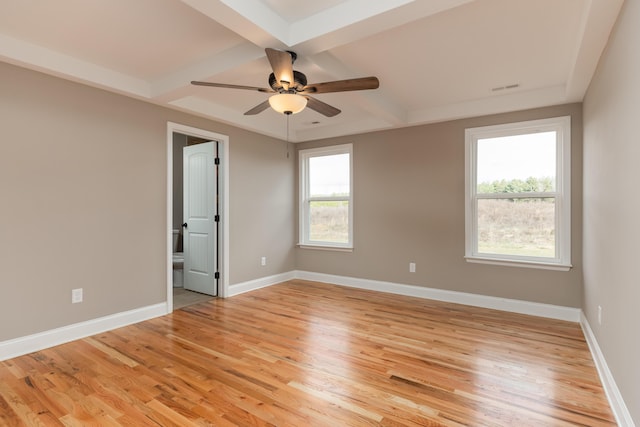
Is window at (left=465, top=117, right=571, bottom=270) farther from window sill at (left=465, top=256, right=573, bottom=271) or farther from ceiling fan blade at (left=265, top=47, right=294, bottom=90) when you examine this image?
ceiling fan blade at (left=265, top=47, right=294, bottom=90)

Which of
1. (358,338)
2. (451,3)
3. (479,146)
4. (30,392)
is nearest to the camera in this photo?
(451,3)

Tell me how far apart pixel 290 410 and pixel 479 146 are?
12.3 feet

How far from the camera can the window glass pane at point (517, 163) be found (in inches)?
149

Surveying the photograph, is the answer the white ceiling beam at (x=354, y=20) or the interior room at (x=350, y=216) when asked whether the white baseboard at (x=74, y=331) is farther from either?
the white ceiling beam at (x=354, y=20)

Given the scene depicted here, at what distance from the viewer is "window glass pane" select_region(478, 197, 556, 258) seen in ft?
12.5

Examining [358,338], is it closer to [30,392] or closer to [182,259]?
[30,392]

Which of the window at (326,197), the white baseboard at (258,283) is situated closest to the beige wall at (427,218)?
the window at (326,197)

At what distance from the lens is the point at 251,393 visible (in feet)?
7.23

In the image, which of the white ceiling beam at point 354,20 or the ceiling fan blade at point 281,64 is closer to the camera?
the white ceiling beam at point 354,20

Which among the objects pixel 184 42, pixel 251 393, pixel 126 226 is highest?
pixel 184 42

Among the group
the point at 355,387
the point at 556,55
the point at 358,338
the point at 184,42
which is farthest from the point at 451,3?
the point at 358,338

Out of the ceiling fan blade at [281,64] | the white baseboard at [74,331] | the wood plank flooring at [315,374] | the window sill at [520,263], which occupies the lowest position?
the wood plank flooring at [315,374]

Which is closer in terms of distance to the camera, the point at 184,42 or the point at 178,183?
the point at 184,42

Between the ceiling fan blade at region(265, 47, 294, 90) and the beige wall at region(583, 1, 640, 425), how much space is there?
1.90 metres
